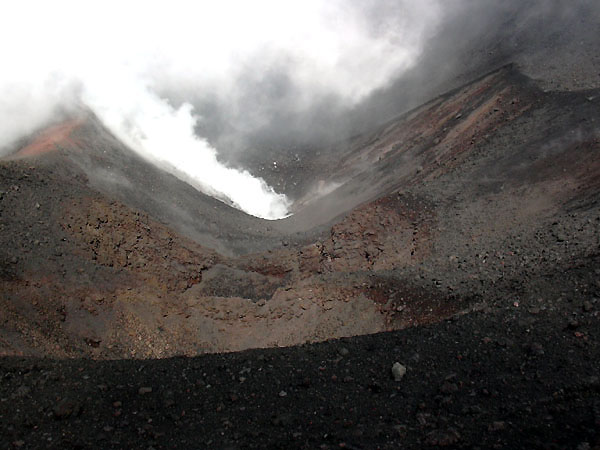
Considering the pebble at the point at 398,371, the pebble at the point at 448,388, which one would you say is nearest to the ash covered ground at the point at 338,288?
the pebble at the point at 448,388

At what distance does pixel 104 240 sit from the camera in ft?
55.3

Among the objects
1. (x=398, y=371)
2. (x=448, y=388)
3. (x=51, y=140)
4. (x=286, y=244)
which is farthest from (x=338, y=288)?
(x=51, y=140)

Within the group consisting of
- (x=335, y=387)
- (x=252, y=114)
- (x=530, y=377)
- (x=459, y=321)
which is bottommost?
(x=530, y=377)

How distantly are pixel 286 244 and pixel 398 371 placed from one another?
11.9m

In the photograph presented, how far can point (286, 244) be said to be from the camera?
20.5 meters

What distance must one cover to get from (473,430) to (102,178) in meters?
16.4

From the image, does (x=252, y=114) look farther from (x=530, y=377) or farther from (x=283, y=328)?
(x=530, y=377)

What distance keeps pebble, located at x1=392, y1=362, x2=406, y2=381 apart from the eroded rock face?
4.15m

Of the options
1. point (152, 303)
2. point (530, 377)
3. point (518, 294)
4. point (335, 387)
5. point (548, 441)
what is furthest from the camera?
point (152, 303)

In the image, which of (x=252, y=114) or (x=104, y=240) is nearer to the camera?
(x=104, y=240)

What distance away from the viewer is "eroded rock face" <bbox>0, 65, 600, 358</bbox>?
13750mm

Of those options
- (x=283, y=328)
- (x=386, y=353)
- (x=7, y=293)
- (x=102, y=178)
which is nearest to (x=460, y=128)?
(x=283, y=328)

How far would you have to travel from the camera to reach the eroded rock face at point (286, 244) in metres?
13.8

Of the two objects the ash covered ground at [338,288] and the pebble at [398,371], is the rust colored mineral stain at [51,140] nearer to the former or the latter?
the ash covered ground at [338,288]
